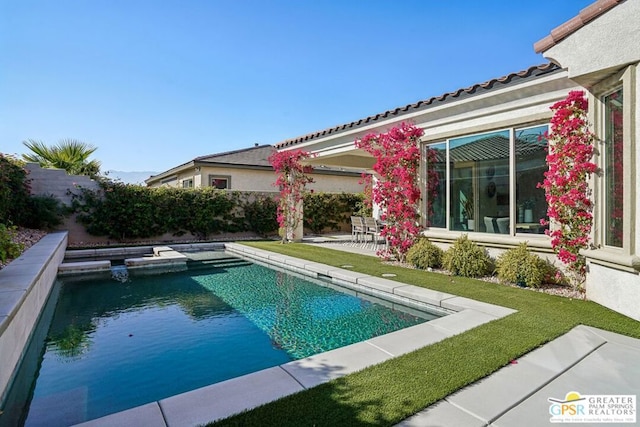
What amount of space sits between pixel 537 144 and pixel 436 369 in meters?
6.09

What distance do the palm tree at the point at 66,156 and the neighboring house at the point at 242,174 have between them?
5.05 m

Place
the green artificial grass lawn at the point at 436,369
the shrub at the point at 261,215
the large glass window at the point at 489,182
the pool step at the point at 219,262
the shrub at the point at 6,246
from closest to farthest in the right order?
the green artificial grass lawn at the point at 436,369
the shrub at the point at 6,246
the large glass window at the point at 489,182
the pool step at the point at 219,262
the shrub at the point at 261,215

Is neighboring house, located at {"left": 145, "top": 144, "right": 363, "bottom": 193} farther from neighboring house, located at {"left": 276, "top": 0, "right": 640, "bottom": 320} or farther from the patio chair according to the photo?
neighboring house, located at {"left": 276, "top": 0, "right": 640, "bottom": 320}

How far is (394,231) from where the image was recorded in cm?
985

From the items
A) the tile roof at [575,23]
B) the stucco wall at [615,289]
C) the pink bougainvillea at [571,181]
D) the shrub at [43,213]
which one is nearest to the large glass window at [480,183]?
the pink bougainvillea at [571,181]

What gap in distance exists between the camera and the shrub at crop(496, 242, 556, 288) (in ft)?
22.5

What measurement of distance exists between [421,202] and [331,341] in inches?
234

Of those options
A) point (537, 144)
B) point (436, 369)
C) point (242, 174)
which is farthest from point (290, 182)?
point (436, 369)

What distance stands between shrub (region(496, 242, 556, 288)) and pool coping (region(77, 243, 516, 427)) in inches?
71.8

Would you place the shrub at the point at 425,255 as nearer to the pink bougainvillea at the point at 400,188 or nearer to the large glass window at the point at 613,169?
the pink bougainvillea at the point at 400,188

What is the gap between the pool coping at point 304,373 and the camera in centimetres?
268

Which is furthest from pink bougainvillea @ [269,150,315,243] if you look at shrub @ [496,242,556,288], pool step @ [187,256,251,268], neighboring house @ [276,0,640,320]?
shrub @ [496,242,556,288]

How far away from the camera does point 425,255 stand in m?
8.91

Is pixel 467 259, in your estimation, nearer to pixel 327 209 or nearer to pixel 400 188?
pixel 400 188
